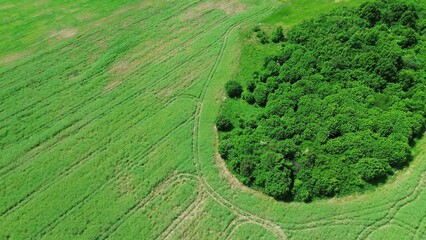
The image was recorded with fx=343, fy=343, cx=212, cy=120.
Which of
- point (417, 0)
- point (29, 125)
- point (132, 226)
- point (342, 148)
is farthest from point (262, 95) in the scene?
point (417, 0)

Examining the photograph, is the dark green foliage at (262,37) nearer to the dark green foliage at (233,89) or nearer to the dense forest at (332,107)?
the dense forest at (332,107)

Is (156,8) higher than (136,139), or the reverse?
(156,8)

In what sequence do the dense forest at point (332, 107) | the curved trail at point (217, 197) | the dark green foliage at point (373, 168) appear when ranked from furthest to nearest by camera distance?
1. the dense forest at point (332, 107)
2. the dark green foliage at point (373, 168)
3. the curved trail at point (217, 197)

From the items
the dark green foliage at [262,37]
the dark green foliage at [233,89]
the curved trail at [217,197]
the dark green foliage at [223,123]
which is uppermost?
the dark green foliage at [262,37]

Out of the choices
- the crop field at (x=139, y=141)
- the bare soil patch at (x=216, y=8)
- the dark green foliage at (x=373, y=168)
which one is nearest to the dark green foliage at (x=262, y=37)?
the crop field at (x=139, y=141)

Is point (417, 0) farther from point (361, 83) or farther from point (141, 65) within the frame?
point (141, 65)

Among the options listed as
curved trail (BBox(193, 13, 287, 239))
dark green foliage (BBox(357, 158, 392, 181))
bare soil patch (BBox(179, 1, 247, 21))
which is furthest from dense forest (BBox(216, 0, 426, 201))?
bare soil patch (BBox(179, 1, 247, 21))
